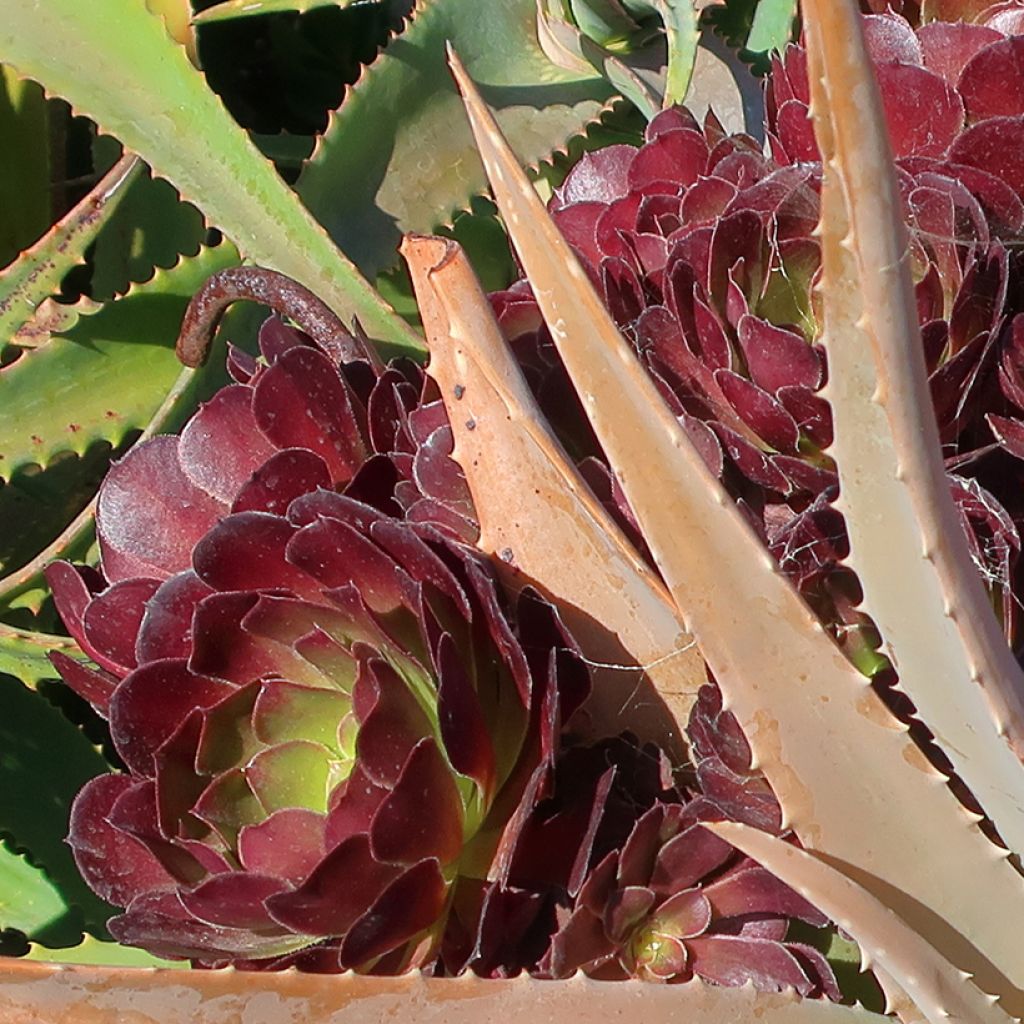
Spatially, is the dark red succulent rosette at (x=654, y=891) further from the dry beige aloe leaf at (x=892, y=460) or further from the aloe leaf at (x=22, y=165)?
the aloe leaf at (x=22, y=165)

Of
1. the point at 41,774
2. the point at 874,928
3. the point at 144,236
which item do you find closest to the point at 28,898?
the point at 41,774

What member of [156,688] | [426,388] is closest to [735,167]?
[426,388]

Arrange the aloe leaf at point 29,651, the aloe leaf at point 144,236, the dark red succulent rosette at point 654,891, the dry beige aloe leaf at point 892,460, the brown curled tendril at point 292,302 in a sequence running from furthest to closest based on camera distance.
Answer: the aloe leaf at point 144,236
the aloe leaf at point 29,651
the brown curled tendril at point 292,302
the dark red succulent rosette at point 654,891
the dry beige aloe leaf at point 892,460

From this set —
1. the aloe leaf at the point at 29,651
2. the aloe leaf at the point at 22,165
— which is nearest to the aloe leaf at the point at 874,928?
the aloe leaf at the point at 29,651

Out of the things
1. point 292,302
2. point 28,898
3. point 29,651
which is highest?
point 292,302

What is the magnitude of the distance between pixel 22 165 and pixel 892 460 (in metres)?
0.67

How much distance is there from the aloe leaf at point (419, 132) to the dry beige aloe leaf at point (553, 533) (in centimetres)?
23

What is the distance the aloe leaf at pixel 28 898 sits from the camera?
60cm

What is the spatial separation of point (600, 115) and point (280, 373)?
308mm

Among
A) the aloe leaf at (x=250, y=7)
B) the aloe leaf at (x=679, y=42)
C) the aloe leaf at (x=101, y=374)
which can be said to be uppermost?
the aloe leaf at (x=250, y=7)

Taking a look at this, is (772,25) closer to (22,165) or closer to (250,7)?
(250,7)

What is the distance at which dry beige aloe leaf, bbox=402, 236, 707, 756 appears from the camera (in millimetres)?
360

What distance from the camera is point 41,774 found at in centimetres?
64

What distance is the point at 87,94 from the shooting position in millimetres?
568
